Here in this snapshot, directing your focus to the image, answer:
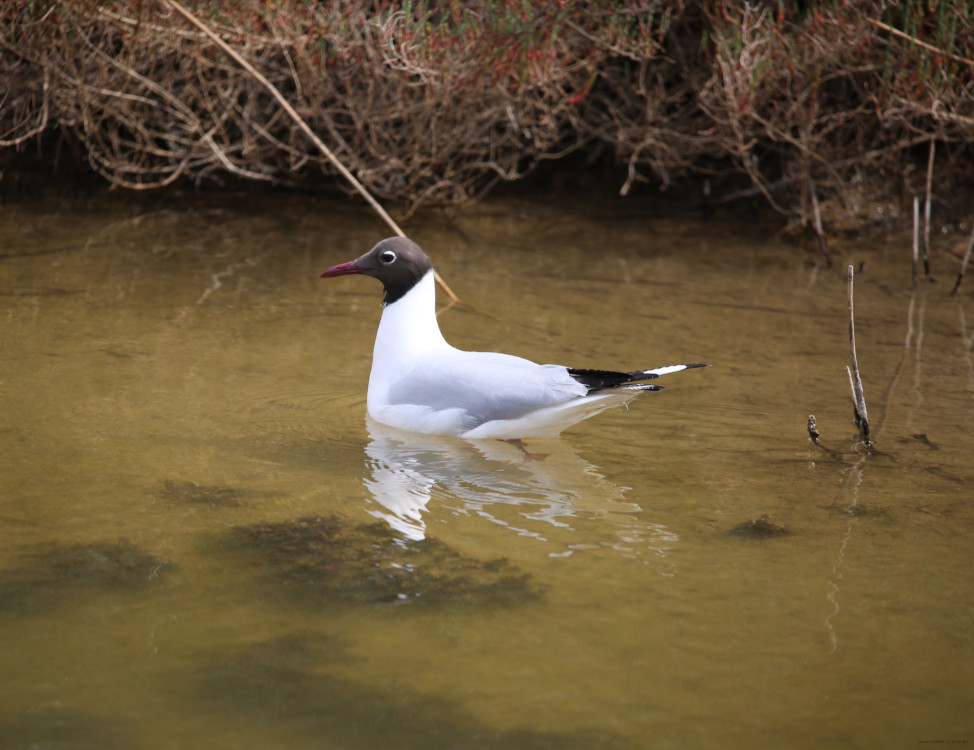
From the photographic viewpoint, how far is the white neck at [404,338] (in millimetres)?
5590

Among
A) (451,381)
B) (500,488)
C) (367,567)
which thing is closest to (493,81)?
(451,381)

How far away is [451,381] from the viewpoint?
533 centimetres

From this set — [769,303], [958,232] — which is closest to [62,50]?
[769,303]

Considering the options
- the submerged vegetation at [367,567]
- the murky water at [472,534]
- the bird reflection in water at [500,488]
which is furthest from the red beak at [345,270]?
the submerged vegetation at [367,567]

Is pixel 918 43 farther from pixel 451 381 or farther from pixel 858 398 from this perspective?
pixel 451 381

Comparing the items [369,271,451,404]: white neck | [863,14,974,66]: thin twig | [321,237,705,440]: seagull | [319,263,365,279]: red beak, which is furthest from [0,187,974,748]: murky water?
[863,14,974,66]: thin twig

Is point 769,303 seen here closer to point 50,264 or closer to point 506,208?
point 506,208

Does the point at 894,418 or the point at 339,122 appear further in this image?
the point at 339,122

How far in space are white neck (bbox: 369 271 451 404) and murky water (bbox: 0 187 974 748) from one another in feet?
0.87

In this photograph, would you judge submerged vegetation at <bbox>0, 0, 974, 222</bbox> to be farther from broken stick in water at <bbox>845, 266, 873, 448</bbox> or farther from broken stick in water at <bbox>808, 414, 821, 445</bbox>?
broken stick in water at <bbox>808, 414, 821, 445</bbox>

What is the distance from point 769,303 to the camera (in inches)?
324

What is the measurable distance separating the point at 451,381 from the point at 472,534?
1.18 m

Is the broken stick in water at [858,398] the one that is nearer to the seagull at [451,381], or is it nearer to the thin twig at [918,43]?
the seagull at [451,381]

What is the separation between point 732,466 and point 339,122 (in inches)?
264
